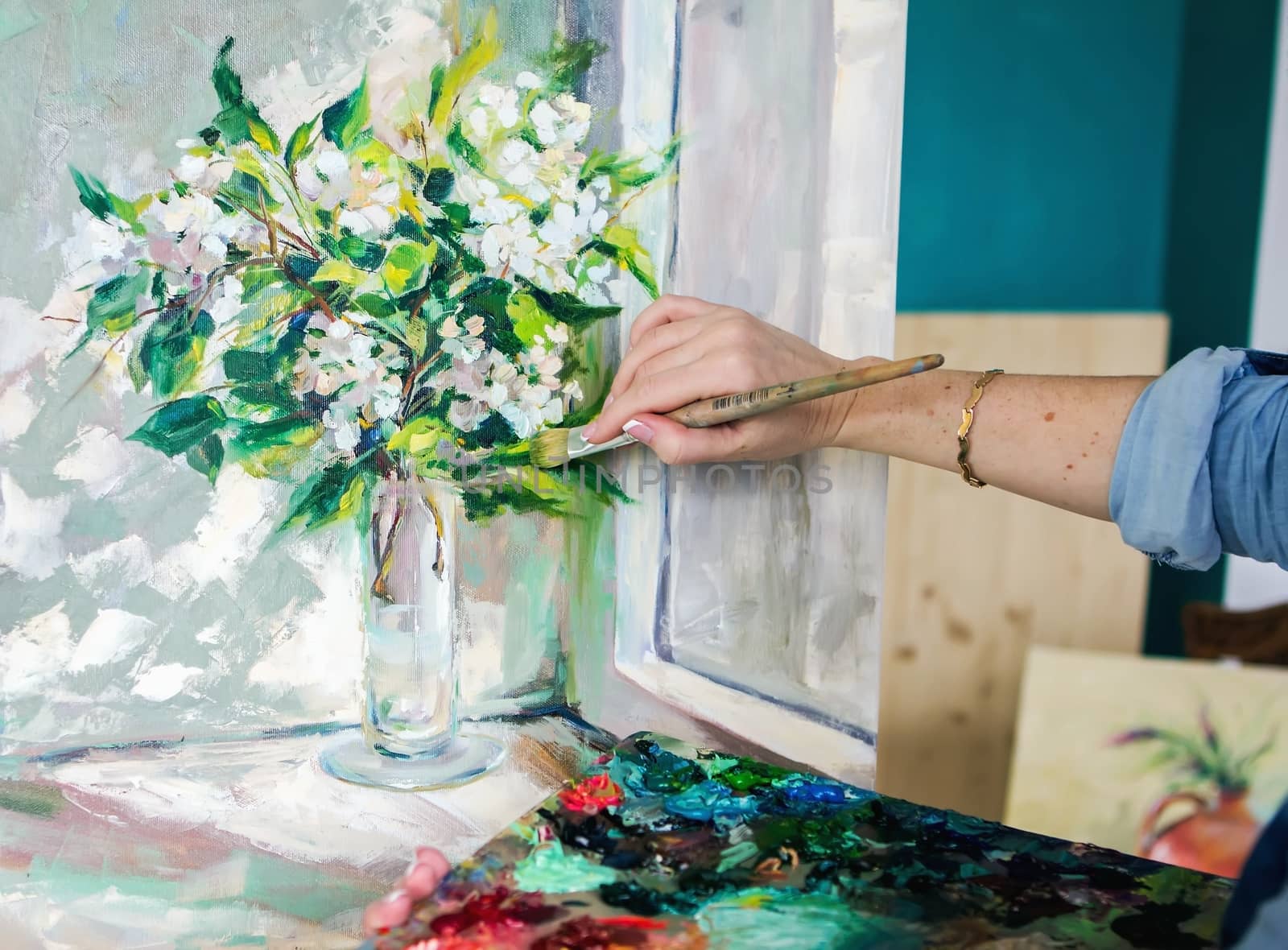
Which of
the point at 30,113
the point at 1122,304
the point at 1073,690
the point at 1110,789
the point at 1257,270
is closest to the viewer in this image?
the point at 30,113

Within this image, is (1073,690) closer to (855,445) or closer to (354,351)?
(855,445)

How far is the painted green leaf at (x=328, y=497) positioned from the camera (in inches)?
31.6

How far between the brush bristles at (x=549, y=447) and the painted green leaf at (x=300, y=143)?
0.98ft

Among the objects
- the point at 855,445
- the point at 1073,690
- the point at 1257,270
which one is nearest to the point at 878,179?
the point at 855,445

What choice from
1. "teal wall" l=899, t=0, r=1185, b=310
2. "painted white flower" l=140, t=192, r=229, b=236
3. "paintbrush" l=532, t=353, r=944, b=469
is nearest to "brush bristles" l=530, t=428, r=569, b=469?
"paintbrush" l=532, t=353, r=944, b=469

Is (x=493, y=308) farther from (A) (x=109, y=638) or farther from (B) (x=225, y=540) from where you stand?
(A) (x=109, y=638)

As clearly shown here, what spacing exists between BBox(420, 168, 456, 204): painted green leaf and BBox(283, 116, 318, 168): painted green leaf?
93 mm

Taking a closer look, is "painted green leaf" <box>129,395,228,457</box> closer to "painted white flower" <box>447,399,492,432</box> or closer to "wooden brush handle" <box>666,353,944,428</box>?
"painted white flower" <box>447,399,492,432</box>

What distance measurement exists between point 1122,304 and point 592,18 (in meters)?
2.07

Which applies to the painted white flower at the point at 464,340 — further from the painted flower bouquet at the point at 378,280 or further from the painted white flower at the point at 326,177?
the painted white flower at the point at 326,177

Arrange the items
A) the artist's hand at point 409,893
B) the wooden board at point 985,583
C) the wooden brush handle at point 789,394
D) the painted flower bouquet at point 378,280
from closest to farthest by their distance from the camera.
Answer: the artist's hand at point 409,893 < the wooden brush handle at point 789,394 < the painted flower bouquet at point 378,280 < the wooden board at point 985,583

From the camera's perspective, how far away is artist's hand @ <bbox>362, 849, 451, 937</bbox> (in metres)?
0.53

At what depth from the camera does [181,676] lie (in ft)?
2.59

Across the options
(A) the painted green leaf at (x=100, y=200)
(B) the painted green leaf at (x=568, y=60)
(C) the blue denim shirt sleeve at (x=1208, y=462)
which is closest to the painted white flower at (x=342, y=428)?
(A) the painted green leaf at (x=100, y=200)
